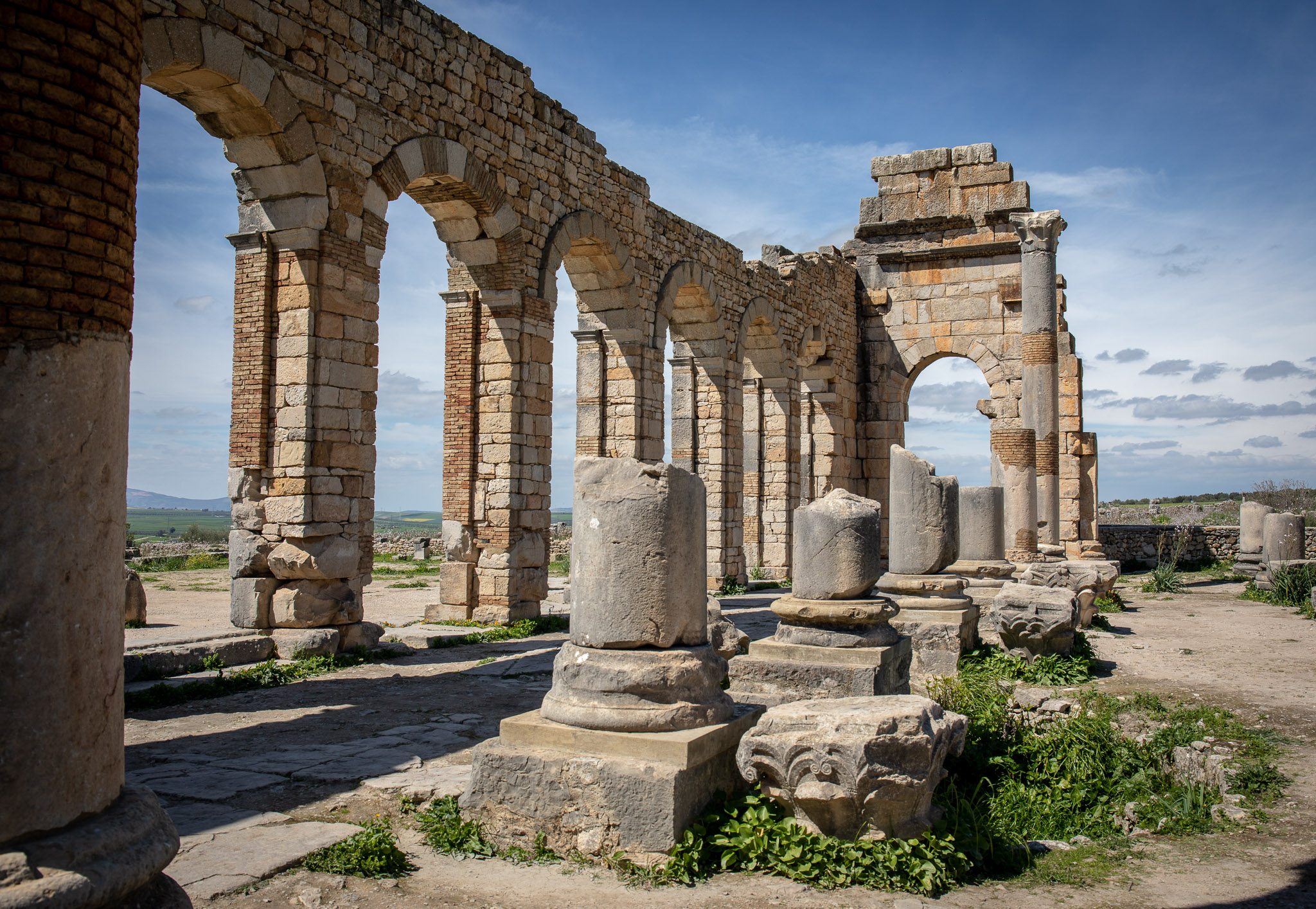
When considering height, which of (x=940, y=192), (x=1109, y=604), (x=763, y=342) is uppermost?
(x=940, y=192)

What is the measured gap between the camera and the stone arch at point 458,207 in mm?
9617

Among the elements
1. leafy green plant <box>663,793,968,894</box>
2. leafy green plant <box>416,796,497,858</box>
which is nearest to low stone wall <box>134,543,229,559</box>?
leafy green plant <box>416,796,497,858</box>

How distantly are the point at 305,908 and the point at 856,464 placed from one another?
1916cm

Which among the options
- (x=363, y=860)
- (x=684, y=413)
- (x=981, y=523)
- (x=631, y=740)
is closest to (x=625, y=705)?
(x=631, y=740)

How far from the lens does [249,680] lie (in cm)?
773

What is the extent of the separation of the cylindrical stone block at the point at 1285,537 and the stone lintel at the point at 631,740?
17128 mm

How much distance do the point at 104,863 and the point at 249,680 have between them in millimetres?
5880

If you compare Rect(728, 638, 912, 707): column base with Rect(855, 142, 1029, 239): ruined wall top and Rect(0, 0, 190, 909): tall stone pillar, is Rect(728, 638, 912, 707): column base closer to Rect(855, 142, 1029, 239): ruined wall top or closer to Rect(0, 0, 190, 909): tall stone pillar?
Rect(0, 0, 190, 909): tall stone pillar

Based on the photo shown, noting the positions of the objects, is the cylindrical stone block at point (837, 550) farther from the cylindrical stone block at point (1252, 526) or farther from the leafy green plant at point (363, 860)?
the cylindrical stone block at point (1252, 526)

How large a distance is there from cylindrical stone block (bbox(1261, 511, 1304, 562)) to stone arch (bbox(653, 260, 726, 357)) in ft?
35.5

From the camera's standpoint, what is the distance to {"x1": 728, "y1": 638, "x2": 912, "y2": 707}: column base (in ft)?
20.1

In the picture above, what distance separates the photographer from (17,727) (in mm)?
2160

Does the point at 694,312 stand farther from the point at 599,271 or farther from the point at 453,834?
the point at 453,834

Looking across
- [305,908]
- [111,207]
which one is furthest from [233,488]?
[111,207]
